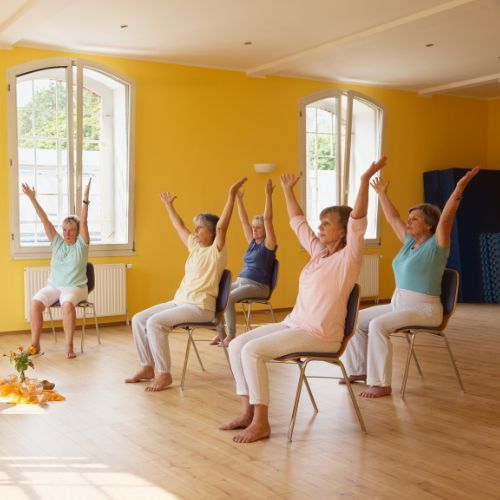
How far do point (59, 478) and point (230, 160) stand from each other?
5.87 m

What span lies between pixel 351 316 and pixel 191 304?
1.44 metres

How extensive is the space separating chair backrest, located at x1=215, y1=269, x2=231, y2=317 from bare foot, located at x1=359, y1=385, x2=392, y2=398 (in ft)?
3.54

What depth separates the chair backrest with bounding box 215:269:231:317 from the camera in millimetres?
5004

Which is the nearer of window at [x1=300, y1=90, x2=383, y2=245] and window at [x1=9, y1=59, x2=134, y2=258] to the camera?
window at [x1=9, y1=59, x2=134, y2=258]

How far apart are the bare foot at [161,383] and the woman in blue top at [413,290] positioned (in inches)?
51.0

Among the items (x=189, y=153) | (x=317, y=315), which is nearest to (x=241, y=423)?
(x=317, y=315)

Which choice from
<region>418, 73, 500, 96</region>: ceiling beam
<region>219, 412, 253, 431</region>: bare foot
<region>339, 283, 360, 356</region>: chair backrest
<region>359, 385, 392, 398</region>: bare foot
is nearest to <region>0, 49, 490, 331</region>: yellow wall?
A: <region>418, 73, 500, 96</region>: ceiling beam

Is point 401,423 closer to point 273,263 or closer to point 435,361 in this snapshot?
point 435,361

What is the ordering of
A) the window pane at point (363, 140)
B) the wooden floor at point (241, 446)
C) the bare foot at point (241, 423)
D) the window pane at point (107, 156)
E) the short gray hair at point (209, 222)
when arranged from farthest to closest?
the window pane at point (363, 140), the window pane at point (107, 156), the short gray hair at point (209, 222), the bare foot at point (241, 423), the wooden floor at point (241, 446)

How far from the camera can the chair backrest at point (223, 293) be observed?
500 centimetres

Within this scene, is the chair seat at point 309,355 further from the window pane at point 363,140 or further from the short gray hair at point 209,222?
the window pane at point 363,140

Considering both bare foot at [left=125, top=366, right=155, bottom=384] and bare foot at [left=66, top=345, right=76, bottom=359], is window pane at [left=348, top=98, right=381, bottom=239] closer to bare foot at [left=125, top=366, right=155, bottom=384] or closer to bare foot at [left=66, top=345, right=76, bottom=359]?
bare foot at [left=66, top=345, right=76, bottom=359]

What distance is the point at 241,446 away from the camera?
12.4 ft

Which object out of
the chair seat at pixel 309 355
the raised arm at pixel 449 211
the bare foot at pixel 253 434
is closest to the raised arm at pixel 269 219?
the raised arm at pixel 449 211
